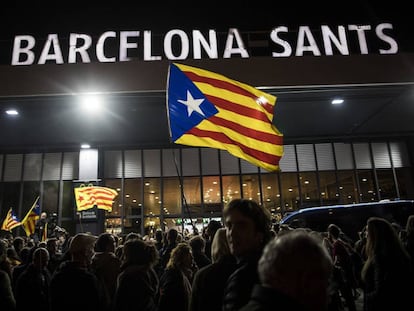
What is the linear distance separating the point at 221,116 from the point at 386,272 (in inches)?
127

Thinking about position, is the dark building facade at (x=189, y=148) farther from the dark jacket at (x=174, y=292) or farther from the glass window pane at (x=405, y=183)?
the dark jacket at (x=174, y=292)

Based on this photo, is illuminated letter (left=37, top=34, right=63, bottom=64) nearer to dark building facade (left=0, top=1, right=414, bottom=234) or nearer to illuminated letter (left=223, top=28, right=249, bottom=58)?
dark building facade (left=0, top=1, right=414, bottom=234)

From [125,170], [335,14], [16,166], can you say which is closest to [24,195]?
[16,166]

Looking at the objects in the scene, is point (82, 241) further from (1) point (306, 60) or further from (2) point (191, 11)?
(2) point (191, 11)

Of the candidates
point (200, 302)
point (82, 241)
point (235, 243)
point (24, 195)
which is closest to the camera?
point (235, 243)

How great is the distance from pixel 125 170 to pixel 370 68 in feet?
42.4

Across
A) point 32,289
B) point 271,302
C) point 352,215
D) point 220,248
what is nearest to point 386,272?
point 220,248

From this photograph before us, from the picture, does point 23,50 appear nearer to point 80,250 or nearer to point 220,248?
point 80,250

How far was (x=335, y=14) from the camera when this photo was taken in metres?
19.5

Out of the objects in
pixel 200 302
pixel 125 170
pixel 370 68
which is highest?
pixel 370 68

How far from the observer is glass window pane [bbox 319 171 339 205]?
18.9 meters

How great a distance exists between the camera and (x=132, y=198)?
18609mm

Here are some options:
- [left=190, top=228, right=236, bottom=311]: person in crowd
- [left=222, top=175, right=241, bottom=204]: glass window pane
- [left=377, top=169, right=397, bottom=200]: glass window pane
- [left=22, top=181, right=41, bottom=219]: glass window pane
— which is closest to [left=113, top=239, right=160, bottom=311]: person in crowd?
[left=190, top=228, right=236, bottom=311]: person in crowd

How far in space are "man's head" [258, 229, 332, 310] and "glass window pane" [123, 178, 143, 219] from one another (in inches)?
682
